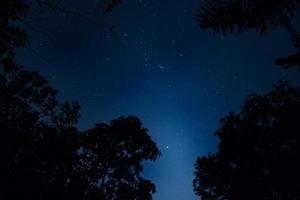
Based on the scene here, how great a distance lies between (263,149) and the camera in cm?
2295

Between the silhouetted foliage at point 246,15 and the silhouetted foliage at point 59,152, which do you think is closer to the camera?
the silhouetted foliage at point 246,15

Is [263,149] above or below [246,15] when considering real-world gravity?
above

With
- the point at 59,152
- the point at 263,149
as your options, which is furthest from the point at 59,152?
the point at 263,149

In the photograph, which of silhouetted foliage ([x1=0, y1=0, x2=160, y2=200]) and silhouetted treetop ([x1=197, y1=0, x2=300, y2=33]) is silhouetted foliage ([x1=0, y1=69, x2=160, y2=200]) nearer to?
silhouetted foliage ([x1=0, y1=0, x2=160, y2=200])

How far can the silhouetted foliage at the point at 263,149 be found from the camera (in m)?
22.1

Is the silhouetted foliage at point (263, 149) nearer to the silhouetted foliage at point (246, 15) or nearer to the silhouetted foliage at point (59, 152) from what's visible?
the silhouetted foliage at point (59, 152)

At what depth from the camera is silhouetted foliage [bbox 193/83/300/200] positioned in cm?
2208

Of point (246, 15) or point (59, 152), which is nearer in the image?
point (246, 15)

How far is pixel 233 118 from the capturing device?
80.6 ft

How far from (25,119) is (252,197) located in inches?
691

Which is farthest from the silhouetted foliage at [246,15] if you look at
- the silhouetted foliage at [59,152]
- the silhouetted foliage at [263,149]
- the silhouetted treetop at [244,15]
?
the silhouetted foliage at [263,149]

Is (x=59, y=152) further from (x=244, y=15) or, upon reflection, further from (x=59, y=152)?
(x=244, y=15)

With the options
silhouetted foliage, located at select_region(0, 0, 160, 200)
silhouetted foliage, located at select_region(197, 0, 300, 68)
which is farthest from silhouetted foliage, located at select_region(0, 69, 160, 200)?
silhouetted foliage, located at select_region(197, 0, 300, 68)

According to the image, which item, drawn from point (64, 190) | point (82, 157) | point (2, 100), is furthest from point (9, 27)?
point (82, 157)
